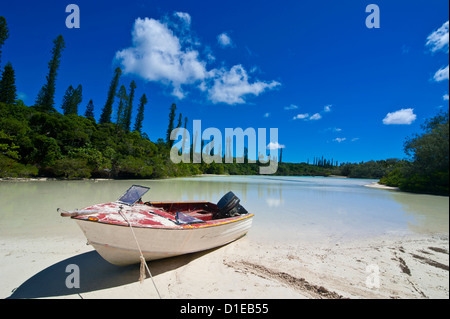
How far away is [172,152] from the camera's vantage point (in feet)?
150

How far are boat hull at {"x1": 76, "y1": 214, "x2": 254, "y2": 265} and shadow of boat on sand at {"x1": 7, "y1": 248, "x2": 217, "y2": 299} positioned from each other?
263 millimetres

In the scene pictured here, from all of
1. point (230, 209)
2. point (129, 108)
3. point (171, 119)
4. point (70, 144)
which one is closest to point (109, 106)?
point (129, 108)

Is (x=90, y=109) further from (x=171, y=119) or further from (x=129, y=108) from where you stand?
(x=171, y=119)

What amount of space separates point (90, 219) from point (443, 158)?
4.84m

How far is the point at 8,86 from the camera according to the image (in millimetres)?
30391

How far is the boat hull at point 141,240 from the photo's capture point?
3102 millimetres

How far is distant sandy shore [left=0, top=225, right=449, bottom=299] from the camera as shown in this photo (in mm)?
3029

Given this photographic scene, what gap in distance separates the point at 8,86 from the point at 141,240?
45521 mm

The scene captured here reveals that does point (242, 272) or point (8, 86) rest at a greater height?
point (8, 86)

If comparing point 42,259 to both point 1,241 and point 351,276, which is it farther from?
point 351,276

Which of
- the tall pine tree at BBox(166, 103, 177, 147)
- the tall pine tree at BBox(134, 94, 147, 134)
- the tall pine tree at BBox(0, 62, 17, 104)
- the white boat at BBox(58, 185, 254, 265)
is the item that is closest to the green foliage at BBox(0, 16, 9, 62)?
the tall pine tree at BBox(0, 62, 17, 104)

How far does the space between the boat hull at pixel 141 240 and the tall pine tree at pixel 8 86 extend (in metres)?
43.7

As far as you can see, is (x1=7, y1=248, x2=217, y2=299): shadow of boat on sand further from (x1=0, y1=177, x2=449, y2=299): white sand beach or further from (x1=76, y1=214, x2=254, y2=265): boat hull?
(x1=76, y1=214, x2=254, y2=265): boat hull

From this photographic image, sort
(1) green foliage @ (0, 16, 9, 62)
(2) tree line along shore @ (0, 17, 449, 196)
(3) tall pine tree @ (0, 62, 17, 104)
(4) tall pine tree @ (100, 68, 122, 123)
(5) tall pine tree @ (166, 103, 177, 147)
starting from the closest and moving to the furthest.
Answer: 1. (2) tree line along shore @ (0, 17, 449, 196)
2. (1) green foliage @ (0, 16, 9, 62)
3. (3) tall pine tree @ (0, 62, 17, 104)
4. (4) tall pine tree @ (100, 68, 122, 123)
5. (5) tall pine tree @ (166, 103, 177, 147)
